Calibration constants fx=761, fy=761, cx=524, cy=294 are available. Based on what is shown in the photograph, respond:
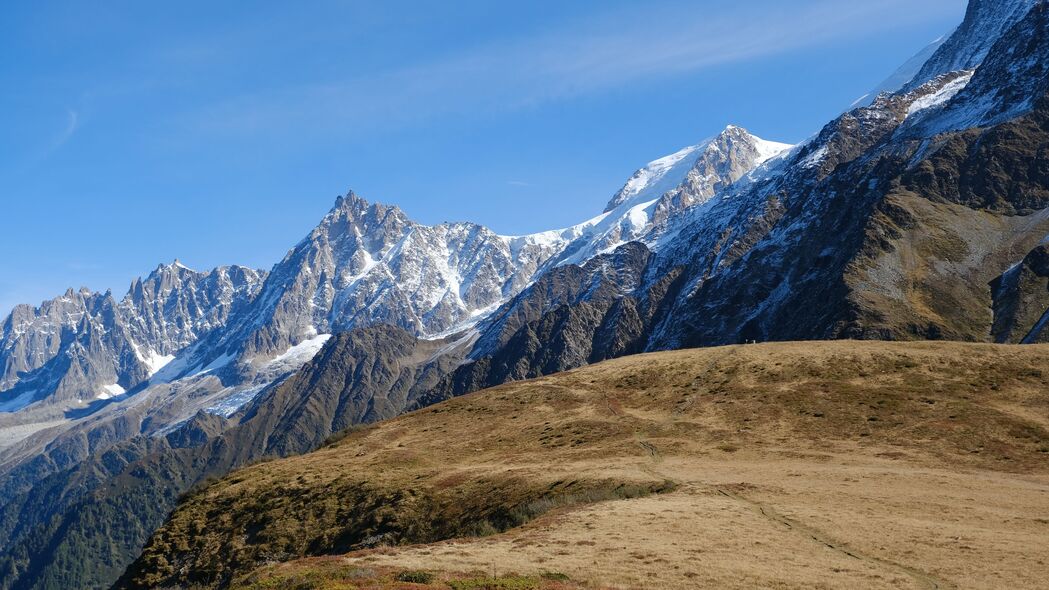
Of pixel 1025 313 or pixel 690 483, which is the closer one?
pixel 690 483

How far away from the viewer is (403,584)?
111 feet

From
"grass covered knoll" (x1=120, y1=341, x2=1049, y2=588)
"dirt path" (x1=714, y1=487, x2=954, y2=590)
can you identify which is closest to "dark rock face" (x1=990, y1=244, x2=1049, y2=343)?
"grass covered knoll" (x1=120, y1=341, x2=1049, y2=588)

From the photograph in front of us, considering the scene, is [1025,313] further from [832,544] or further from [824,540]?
[832,544]

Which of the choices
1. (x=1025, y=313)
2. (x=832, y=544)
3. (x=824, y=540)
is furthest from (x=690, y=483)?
(x=1025, y=313)

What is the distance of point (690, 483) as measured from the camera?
5759 centimetres

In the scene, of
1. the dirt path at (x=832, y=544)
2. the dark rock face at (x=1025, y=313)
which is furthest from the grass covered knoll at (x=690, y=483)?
the dark rock face at (x=1025, y=313)

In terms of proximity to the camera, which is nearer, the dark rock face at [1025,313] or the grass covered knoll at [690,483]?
the grass covered knoll at [690,483]

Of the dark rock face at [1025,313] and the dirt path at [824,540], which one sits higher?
the dirt path at [824,540]

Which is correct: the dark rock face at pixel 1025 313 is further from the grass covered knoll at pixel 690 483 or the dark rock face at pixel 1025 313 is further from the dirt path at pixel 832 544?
the dirt path at pixel 832 544

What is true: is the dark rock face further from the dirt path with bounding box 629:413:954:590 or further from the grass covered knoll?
the dirt path with bounding box 629:413:954:590

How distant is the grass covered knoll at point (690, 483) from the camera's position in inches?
1535

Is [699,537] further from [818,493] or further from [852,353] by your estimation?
[852,353]

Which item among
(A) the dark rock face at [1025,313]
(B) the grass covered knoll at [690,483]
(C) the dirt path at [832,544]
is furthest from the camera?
(A) the dark rock face at [1025,313]

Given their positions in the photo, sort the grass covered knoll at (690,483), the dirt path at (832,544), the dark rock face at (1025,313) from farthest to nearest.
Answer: the dark rock face at (1025,313)
the grass covered knoll at (690,483)
the dirt path at (832,544)
